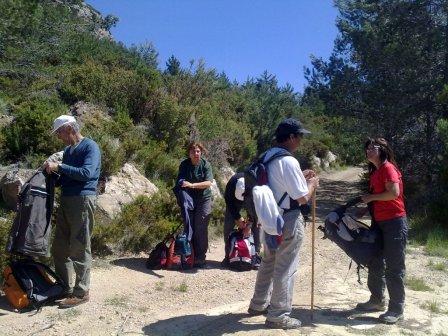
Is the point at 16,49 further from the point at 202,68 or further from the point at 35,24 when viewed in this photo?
the point at 202,68

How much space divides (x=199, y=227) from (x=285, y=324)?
2.80 m

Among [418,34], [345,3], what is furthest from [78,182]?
[345,3]

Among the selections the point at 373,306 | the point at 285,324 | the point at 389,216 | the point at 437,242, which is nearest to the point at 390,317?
the point at 373,306

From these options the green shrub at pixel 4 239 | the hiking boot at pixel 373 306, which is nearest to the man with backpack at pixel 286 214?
the hiking boot at pixel 373 306

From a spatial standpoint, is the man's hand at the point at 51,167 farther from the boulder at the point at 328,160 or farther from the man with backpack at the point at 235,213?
the boulder at the point at 328,160

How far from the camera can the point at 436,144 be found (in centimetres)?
1419

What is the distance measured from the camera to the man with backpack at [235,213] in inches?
272

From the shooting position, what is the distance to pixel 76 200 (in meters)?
5.26

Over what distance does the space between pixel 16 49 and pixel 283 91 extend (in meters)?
13.6

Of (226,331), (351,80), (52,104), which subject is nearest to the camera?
(226,331)

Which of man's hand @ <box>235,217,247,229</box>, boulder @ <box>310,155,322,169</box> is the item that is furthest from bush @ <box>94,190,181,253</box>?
boulder @ <box>310,155,322,169</box>

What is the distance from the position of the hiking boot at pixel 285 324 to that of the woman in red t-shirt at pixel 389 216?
0.93 meters

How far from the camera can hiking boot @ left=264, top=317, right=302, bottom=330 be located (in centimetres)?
473

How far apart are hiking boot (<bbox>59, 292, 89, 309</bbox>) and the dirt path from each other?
0.07 meters
